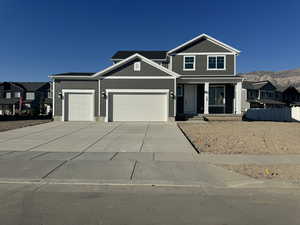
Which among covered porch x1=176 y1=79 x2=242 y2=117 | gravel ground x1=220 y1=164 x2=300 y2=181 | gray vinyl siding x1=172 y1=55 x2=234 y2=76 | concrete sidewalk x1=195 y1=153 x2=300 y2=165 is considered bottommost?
gravel ground x1=220 y1=164 x2=300 y2=181

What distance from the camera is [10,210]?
12.2ft

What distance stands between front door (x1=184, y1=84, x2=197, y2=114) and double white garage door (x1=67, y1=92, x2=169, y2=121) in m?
3.34

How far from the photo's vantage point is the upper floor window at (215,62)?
69.9 ft

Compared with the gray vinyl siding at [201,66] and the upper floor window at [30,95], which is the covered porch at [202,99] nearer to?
the gray vinyl siding at [201,66]

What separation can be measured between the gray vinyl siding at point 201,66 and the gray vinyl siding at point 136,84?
3.42 meters

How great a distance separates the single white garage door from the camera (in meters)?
18.9

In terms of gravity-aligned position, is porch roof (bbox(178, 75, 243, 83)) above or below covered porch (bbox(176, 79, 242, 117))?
above

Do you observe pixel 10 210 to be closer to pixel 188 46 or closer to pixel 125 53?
pixel 188 46

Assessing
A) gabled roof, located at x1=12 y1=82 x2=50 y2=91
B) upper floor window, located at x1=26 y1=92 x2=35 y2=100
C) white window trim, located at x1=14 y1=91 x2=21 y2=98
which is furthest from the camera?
gabled roof, located at x1=12 y1=82 x2=50 y2=91

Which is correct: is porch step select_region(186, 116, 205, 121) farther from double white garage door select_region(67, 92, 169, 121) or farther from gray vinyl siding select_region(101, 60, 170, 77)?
gray vinyl siding select_region(101, 60, 170, 77)

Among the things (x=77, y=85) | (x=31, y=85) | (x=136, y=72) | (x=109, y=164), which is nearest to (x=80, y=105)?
(x=77, y=85)

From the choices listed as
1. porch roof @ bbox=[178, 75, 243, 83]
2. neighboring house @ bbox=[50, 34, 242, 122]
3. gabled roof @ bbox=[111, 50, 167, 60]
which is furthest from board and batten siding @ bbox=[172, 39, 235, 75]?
gabled roof @ bbox=[111, 50, 167, 60]

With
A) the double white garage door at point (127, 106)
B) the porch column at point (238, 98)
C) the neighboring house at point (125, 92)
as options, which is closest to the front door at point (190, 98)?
the neighboring house at point (125, 92)

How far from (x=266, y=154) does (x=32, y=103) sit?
58.6m
